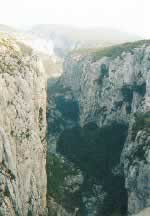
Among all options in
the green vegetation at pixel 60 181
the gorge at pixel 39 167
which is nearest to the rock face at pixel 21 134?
the gorge at pixel 39 167

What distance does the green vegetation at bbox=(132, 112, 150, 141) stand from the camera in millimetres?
166312

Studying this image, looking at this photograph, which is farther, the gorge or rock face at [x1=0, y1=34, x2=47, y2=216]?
the gorge

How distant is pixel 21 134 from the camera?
134 m

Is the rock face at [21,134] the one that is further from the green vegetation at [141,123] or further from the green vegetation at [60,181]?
the green vegetation at [141,123]

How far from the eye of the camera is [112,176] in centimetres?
18838

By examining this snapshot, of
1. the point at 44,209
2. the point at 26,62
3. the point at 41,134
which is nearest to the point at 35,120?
the point at 41,134

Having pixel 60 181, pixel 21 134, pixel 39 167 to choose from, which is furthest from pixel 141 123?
pixel 21 134

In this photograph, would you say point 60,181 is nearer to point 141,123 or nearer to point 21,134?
point 141,123

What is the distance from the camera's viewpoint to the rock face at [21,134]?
409 feet

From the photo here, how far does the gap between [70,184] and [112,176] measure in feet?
60.1

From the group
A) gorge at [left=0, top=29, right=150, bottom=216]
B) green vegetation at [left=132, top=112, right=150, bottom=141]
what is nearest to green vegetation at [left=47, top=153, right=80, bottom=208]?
gorge at [left=0, top=29, right=150, bottom=216]

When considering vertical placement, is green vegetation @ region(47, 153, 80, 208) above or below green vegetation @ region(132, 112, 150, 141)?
below

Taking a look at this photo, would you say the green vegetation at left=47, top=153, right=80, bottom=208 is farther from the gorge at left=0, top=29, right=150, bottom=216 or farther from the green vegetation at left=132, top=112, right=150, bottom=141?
the green vegetation at left=132, top=112, right=150, bottom=141

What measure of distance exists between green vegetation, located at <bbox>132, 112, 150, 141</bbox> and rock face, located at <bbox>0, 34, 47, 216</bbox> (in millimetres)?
35256
